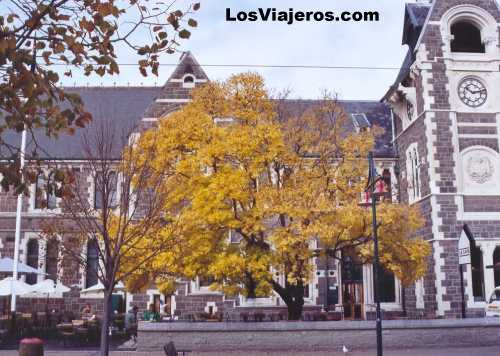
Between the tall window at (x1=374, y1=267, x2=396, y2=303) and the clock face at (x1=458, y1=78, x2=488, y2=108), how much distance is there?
10293 millimetres

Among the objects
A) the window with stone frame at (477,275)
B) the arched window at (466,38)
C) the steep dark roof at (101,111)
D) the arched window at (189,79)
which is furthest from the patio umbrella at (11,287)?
the arched window at (466,38)

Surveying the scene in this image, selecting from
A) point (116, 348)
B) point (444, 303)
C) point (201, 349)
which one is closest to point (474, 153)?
point (444, 303)

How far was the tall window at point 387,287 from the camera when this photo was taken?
109 feet

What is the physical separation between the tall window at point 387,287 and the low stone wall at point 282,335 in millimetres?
11731

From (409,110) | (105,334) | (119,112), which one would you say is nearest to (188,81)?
(119,112)

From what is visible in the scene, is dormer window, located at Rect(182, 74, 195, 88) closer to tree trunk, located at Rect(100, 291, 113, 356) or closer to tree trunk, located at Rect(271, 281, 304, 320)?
tree trunk, located at Rect(271, 281, 304, 320)

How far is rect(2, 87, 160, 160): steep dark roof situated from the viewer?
34688 millimetres

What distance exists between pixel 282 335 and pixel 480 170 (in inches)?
546

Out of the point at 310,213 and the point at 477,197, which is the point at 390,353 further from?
the point at 477,197

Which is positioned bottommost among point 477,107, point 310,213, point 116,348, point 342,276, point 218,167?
point 116,348

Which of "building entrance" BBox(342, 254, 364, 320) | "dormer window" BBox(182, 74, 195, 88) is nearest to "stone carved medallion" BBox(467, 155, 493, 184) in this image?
"building entrance" BBox(342, 254, 364, 320)

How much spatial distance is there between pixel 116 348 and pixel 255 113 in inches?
400

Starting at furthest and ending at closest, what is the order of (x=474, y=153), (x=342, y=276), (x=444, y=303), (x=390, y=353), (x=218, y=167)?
(x=342, y=276) → (x=474, y=153) → (x=444, y=303) → (x=218, y=167) → (x=390, y=353)

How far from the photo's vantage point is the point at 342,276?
33.1 metres
